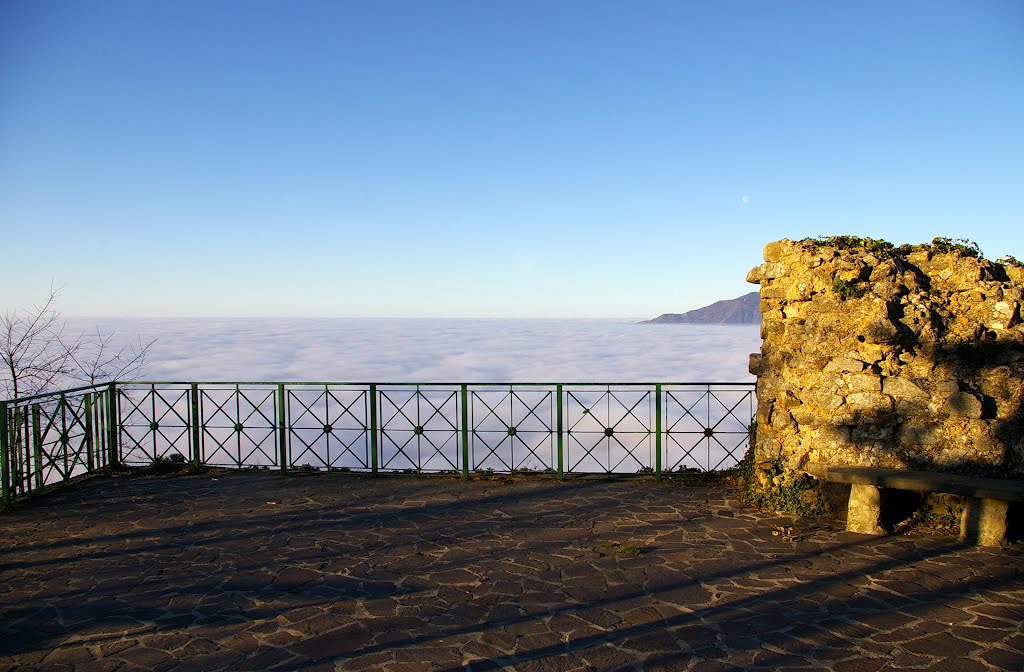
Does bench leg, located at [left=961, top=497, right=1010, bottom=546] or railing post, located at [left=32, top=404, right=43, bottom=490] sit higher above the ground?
railing post, located at [left=32, top=404, right=43, bottom=490]

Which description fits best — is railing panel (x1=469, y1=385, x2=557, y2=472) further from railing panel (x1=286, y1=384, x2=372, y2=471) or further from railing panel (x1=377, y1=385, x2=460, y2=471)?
railing panel (x1=286, y1=384, x2=372, y2=471)

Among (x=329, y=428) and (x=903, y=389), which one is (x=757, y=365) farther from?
(x=329, y=428)

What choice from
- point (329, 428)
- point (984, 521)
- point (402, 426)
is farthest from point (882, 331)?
point (329, 428)

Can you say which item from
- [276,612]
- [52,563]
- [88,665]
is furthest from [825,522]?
[52,563]

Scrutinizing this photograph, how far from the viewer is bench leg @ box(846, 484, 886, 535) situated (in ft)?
20.3

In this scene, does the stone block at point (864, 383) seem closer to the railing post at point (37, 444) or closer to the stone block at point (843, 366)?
the stone block at point (843, 366)

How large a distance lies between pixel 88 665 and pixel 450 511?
380 centimetres

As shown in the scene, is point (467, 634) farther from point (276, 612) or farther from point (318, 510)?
point (318, 510)

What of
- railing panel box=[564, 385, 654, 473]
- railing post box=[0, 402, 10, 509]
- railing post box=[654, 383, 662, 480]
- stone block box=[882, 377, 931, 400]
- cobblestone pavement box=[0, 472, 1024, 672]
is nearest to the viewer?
cobblestone pavement box=[0, 472, 1024, 672]

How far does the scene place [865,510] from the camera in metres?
6.24

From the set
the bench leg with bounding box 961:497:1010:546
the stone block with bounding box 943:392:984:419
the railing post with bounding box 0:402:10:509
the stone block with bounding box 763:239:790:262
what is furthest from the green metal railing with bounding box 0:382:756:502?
the bench leg with bounding box 961:497:1010:546

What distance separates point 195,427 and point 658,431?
6888mm

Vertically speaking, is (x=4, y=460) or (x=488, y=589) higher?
(x=4, y=460)

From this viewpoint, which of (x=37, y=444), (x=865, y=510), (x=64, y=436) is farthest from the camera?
(x=64, y=436)
